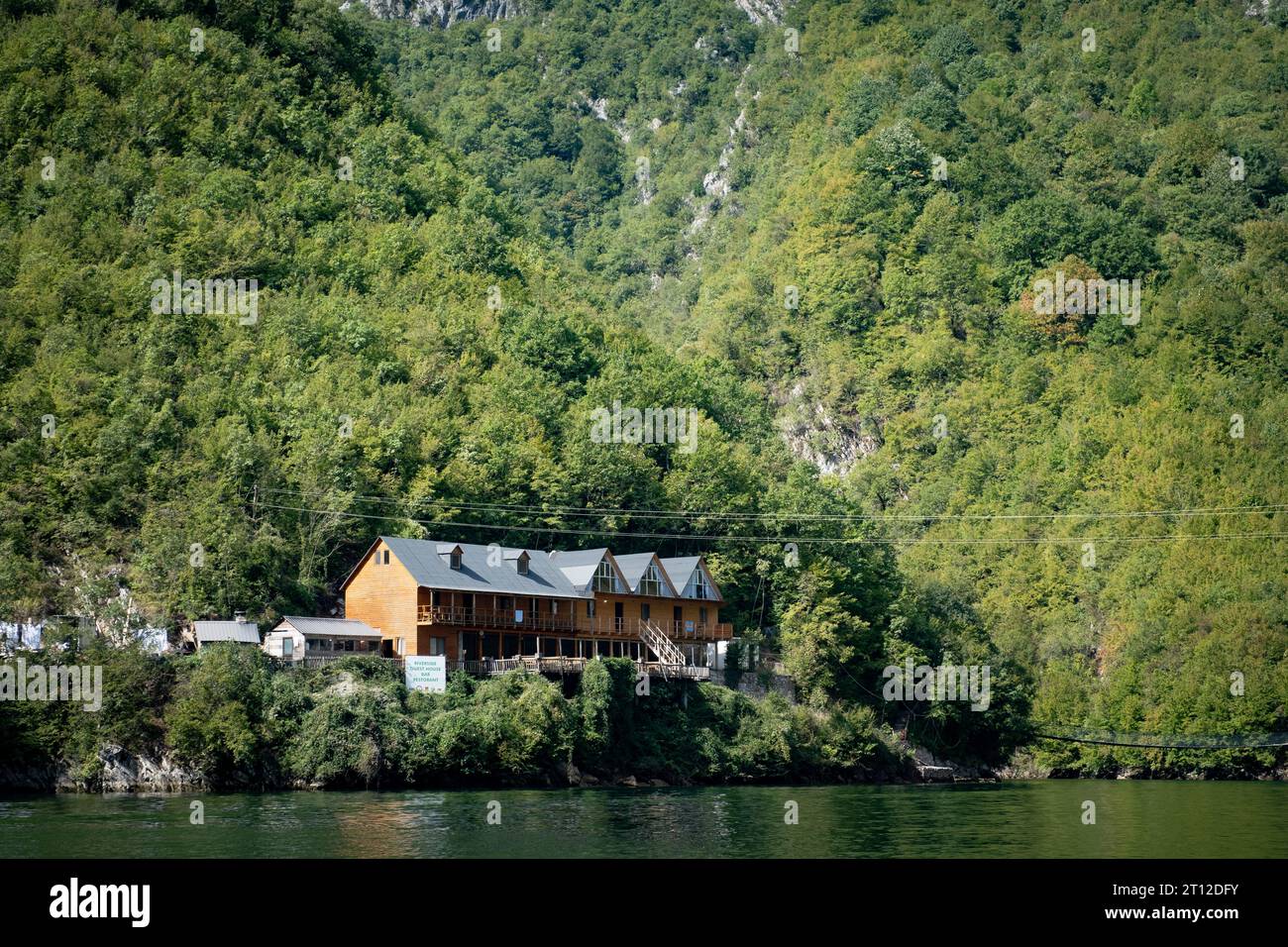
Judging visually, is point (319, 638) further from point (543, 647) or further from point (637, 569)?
point (637, 569)

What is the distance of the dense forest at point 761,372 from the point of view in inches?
3027

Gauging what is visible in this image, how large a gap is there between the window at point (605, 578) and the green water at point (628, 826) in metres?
16.3

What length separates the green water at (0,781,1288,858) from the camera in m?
39.9

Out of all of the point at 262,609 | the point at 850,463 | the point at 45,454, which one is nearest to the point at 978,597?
the point at 850,463

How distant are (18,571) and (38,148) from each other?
53814 mm

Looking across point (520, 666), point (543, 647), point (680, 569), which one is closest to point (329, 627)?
point (520, 666)

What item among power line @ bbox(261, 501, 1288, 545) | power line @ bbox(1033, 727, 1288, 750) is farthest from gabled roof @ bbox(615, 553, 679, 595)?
power line @ bbox(1033, 727, 1288, 750)

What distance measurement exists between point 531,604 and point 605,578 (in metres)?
5.05

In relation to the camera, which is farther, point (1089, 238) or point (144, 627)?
point (1089, 238)

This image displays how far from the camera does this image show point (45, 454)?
76.1 m

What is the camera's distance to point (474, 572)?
243 ft

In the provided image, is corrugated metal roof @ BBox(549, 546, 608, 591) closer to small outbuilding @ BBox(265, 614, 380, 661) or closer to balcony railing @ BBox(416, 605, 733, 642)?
balcony railing @ BBox(416, 605, 733, 642)

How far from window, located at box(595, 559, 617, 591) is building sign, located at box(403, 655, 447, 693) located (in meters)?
13.9
